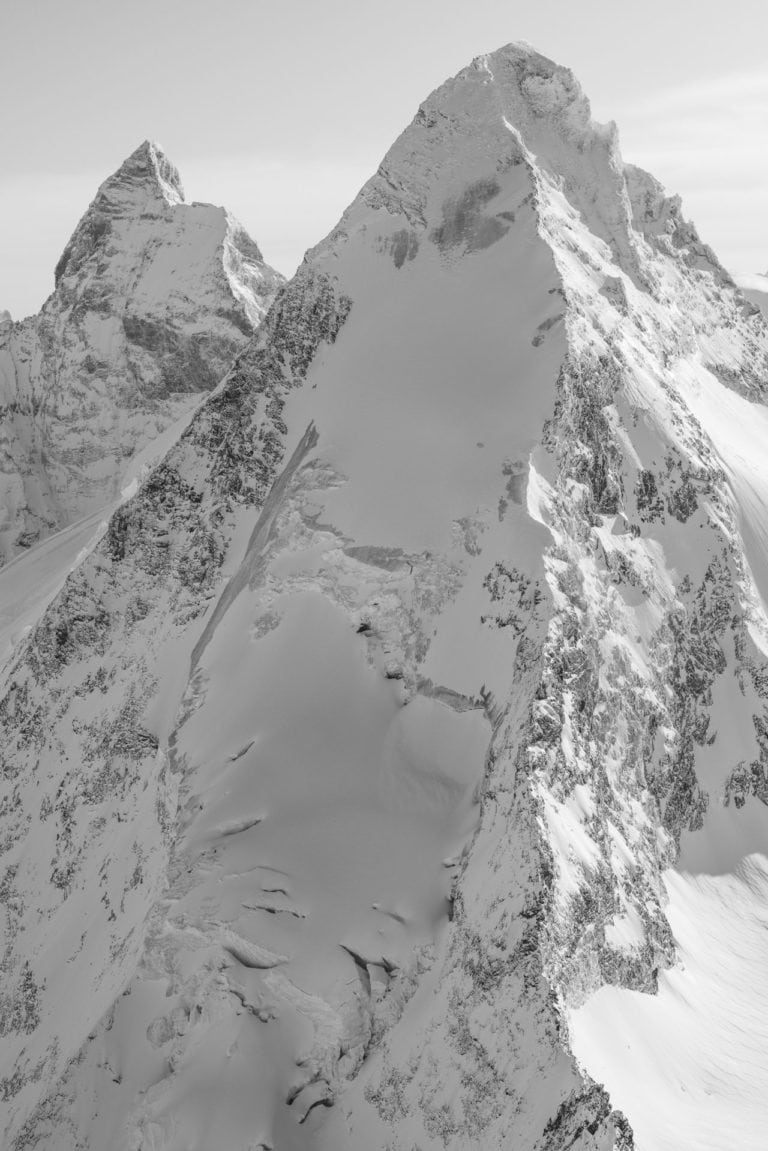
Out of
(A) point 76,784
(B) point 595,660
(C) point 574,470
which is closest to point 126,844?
(A) point 76,784

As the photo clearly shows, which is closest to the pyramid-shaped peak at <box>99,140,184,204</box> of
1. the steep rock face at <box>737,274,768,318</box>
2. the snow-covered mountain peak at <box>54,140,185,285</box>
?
the snow-covered mountain peak at <box>54,140,185,285</box>

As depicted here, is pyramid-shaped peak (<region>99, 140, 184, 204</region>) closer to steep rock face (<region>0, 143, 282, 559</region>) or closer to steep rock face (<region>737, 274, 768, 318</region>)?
steep rock face (<region>0, 143, 282, 559</region>)

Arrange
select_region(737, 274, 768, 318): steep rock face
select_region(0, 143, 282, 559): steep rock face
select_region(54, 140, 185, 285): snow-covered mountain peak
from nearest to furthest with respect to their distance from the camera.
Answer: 1. select_region(737, 274, 768, 318): steep rock face
2. select_region(0, 143, 282, 559): steep rock face
3. select_region(54, 140, 185, 285): snow-covered mountain peak

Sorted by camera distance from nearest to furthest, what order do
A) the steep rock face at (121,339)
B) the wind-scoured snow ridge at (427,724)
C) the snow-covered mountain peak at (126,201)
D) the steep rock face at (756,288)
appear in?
the wind-scoured snow ridge at (427,724)
the steep rock face at (756,288)
the steep rock face at (121,339)
the snow-covered mountain peak at (126,201)

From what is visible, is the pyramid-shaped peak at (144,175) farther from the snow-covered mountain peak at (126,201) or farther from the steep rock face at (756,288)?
the steep rock face at (756,288)

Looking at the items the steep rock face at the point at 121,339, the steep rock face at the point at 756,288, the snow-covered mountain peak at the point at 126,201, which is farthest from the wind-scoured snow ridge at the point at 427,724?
the snow-covered mountain peak at the point at 126,201
